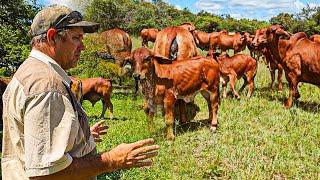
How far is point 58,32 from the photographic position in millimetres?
2156

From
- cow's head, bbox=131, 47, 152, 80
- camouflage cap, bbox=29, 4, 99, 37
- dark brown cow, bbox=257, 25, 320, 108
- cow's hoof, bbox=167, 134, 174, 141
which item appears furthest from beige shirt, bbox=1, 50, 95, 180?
dark brown cow, bbox=257, 25, 320, 108

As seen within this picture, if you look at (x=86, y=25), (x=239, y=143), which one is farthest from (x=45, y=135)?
(x=239, y=143)

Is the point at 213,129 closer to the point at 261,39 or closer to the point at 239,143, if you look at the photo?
the point at 239,143

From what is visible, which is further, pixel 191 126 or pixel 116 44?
pixel 116 44

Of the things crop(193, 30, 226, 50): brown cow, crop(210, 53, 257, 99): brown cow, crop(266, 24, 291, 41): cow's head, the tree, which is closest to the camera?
the tree

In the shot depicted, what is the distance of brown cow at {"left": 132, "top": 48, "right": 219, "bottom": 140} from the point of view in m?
7.64

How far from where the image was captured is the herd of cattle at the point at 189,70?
7.72 metres

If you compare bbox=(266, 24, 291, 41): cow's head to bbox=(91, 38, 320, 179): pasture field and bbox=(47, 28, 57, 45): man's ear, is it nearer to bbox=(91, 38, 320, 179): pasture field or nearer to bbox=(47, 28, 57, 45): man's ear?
bbox=(91, 38, 320, 179): pasture field

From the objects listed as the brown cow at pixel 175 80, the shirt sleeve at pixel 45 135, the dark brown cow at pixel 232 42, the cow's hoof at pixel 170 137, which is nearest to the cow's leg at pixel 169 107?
the brown cow at pixel 175 80

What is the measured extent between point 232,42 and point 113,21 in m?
6.78

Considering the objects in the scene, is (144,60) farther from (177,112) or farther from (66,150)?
(66,150)

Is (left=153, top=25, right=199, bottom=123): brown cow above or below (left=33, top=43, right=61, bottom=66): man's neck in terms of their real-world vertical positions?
below

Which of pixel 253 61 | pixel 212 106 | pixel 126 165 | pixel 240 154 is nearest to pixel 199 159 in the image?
pixel 240 154

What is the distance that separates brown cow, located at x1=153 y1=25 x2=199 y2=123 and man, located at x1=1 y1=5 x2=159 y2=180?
6792 mm
